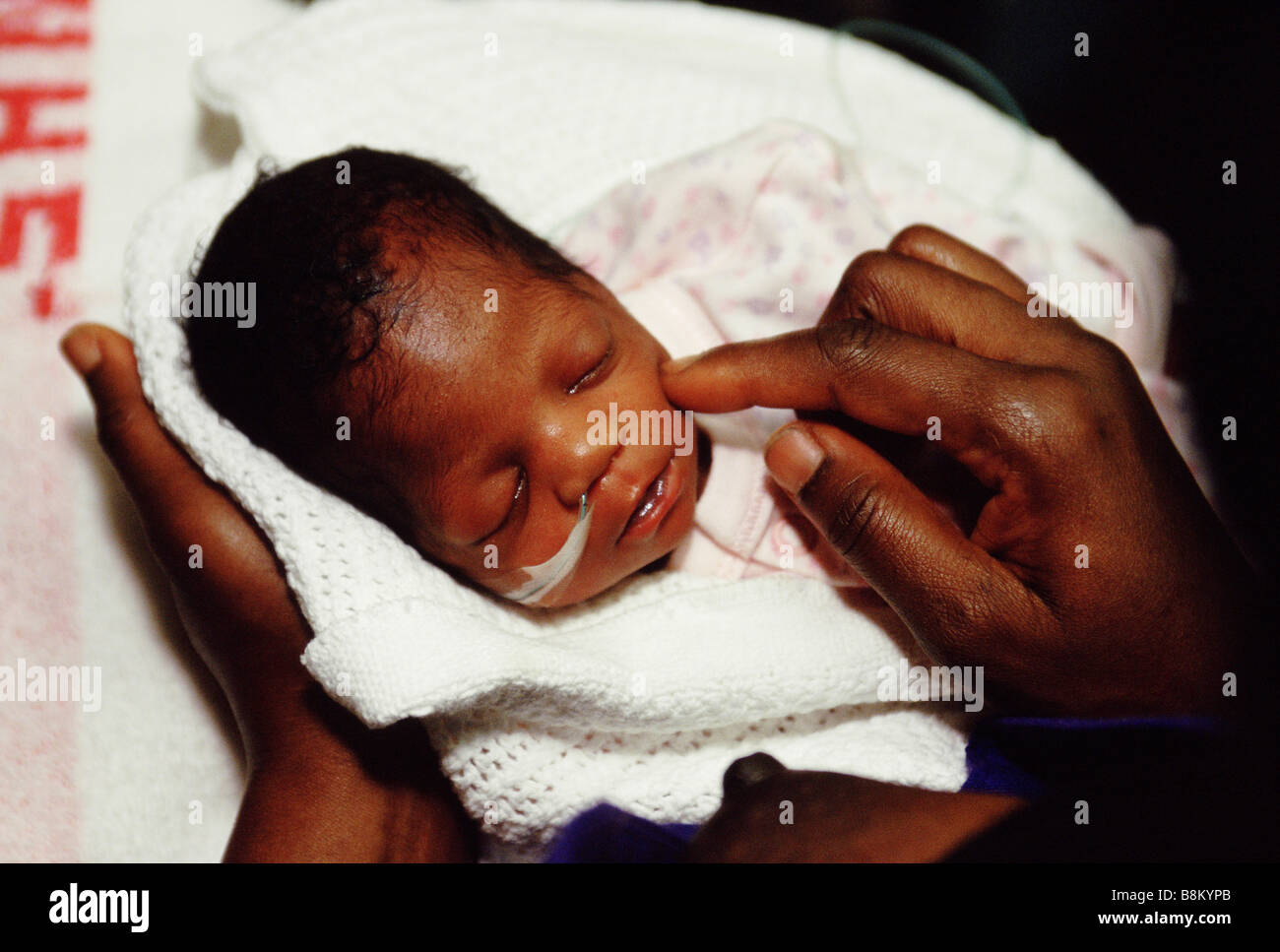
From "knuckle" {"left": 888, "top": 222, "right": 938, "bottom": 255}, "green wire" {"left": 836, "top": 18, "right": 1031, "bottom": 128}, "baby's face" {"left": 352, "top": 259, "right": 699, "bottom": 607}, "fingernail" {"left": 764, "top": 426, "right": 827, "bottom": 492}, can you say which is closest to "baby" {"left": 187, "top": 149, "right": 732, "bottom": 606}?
"baby's face" {"left": 352, "top": 259, "right": 699, "bottom": 607}

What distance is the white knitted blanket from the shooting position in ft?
3.83

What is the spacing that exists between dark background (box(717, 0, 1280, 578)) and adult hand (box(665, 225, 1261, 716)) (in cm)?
8

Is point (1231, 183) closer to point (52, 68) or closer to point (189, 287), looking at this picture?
point (189, 287)

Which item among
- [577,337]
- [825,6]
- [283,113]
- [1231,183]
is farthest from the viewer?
[825,6]

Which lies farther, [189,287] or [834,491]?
[189,287]

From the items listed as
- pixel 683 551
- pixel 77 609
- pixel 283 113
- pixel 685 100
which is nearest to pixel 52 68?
pixel 283 113

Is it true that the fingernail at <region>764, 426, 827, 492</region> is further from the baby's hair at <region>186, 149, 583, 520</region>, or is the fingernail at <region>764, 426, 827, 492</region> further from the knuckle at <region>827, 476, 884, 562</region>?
the baby's hair at <region>186, 149, 583, 520</region>

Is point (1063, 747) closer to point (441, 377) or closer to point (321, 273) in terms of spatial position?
point (441, 377)

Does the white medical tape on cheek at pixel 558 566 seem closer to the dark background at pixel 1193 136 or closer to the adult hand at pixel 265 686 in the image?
the adult hand at pixel 265 686

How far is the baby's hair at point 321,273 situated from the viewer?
1127 mm

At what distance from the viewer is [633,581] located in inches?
54.0

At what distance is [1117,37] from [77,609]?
2.03 metres

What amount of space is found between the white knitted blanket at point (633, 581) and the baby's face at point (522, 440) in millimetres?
105
